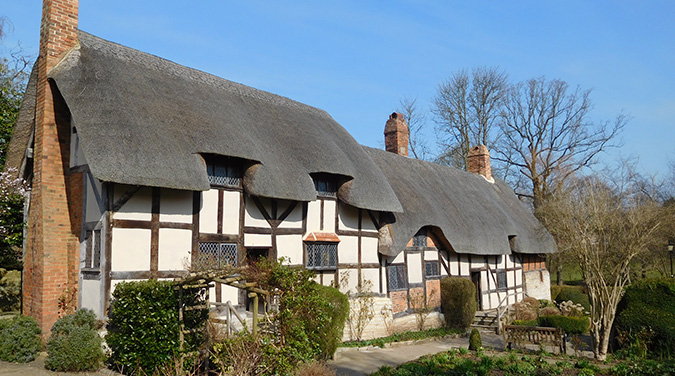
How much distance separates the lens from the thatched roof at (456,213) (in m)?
16.5

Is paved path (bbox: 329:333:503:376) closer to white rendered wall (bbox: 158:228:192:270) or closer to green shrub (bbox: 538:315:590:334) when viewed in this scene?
green shrub (bbox: 538:315:590:334)

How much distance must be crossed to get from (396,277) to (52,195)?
32.6 feet

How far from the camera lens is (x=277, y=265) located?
844 centimetres

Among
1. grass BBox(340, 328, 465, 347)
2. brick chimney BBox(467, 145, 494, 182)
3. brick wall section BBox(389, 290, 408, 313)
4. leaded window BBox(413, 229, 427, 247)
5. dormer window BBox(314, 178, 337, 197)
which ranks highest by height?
brick chimney BBox(467, 145, 494, 182)

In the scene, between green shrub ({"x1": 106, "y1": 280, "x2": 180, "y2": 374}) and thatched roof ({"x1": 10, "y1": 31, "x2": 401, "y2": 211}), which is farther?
thatched roof ({"x1": 10, "y1": 31, "x2": 401, "y2": 211})

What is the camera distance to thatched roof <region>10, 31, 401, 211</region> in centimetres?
990

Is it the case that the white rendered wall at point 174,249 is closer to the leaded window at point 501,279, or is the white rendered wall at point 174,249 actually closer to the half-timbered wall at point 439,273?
the half-timbered wall at point 439,273

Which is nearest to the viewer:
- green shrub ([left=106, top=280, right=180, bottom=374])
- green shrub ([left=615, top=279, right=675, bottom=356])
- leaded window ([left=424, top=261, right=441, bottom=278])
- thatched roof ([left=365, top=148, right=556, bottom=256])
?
green shrub ([left=106, top=280, right=180, bottom=374])

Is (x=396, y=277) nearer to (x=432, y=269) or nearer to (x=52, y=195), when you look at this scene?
(x=432, y=269)

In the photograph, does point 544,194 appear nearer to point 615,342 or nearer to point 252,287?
point 615,342

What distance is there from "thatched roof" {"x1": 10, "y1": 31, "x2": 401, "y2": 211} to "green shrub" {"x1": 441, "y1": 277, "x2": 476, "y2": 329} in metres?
4.24

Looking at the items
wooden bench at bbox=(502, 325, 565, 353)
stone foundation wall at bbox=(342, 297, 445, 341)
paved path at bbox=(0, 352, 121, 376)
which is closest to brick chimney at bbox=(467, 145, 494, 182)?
stone foundation wall at bbox=(342, 297, 445, 341)

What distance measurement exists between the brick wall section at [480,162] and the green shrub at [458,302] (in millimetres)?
10432

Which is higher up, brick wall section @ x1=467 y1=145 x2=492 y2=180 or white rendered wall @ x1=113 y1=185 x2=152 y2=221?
brick wall section @ x1=467 y1=145 x2=492 y2=180
